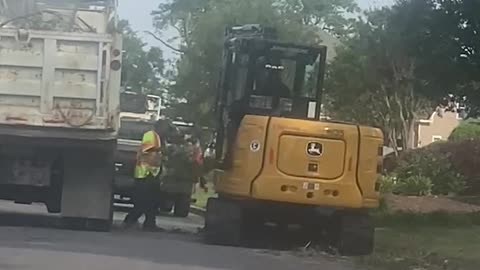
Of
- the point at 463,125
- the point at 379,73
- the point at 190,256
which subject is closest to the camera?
the point at 190,256

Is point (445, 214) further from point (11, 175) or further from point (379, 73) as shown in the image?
point (379, 73)

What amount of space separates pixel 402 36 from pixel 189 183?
4891 millimetres

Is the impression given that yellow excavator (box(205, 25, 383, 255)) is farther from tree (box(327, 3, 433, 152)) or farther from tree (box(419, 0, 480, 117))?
tree (box(327, 3, 433, 152))

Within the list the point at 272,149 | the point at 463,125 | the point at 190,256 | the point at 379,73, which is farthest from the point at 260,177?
the point at 463,125

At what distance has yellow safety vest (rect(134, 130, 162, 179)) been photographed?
18.9 m

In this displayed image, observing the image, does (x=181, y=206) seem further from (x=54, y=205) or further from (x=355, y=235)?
(x=355, y=235)

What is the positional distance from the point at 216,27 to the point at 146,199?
23.1m

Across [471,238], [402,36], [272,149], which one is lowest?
[471,238]

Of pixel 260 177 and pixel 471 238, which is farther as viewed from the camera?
pixel 471 238

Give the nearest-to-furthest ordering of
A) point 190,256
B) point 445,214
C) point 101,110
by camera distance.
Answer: point 190,256 → point 101,110 → point 445,214

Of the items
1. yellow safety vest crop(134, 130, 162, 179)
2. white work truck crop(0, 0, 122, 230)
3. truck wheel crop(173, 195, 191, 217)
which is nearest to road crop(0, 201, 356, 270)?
yellow safety vest crop(134, 130, 162, 179)

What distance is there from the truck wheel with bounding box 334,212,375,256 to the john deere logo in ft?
3.13

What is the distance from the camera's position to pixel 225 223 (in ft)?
54.3

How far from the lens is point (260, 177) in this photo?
16.2m
